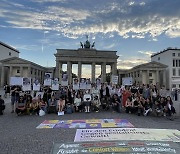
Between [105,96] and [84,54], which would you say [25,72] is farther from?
[105,96]

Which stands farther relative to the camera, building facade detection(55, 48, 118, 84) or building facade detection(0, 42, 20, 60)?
building facade detection(0, 42, 20, 60)

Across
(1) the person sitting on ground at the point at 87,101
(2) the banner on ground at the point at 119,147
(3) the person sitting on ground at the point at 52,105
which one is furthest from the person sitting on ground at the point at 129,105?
(2) the banner on ground at the point at 119,147

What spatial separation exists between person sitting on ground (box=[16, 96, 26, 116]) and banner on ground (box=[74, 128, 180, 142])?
231 inches

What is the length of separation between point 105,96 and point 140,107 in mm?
3188

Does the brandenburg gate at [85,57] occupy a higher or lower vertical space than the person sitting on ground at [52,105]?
higher

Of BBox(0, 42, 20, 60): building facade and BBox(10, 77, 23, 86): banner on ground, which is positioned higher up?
BBox(0, 42, 20, 60): building facade

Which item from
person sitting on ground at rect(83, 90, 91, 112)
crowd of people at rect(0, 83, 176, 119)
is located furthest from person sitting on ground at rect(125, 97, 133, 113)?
person sitting on ground at rect(83, 90, 91, 112)

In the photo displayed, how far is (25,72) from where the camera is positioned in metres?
72.7

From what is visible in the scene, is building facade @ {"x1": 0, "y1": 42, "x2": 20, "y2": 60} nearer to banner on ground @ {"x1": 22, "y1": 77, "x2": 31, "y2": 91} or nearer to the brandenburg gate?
the brandenburg gate

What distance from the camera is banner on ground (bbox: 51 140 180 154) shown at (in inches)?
214

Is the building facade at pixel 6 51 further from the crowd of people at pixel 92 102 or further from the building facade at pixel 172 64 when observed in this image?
the crowd of people at pixel 92 102

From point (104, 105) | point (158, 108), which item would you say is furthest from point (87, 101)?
point (158, 108)

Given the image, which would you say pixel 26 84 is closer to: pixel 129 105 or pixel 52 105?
pixel 52 105

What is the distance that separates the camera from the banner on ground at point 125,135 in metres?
6.92
